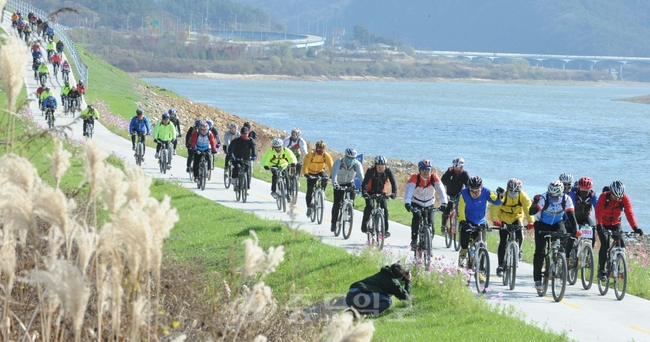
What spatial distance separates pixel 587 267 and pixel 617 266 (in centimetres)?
72

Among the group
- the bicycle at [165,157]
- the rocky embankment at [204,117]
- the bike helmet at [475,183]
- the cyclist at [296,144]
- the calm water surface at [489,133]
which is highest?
the bike helmet at [475,183]

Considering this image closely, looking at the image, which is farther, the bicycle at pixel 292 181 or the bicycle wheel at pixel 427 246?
the bicycle at pixel 292 181

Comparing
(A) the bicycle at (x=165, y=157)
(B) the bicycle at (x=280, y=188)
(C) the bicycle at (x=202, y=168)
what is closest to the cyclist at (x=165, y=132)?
(A) the bicycle at (x=165, y=157)

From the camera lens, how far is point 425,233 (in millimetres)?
17047

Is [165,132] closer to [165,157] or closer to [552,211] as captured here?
[165,157]

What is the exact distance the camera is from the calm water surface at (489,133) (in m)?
58.2

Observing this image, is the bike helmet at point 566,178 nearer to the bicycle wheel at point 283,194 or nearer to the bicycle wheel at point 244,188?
the bicycle wheel at point 283,194

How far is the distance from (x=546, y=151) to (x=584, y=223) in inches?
2189

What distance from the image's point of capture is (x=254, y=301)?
5.51 metres

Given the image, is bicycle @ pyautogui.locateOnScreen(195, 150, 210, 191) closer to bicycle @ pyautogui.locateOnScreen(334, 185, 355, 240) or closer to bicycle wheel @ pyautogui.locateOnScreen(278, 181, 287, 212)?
bicycle wheel @ pyautogui.locateOnScreen(278, 181, 287, 212)

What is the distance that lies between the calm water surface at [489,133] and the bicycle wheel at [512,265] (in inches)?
916

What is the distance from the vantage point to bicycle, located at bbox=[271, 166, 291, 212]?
2320 cm

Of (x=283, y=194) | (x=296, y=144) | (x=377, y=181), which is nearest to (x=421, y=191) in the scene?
(x=377, y=181)

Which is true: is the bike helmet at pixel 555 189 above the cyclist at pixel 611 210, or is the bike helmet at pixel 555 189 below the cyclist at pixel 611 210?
above
